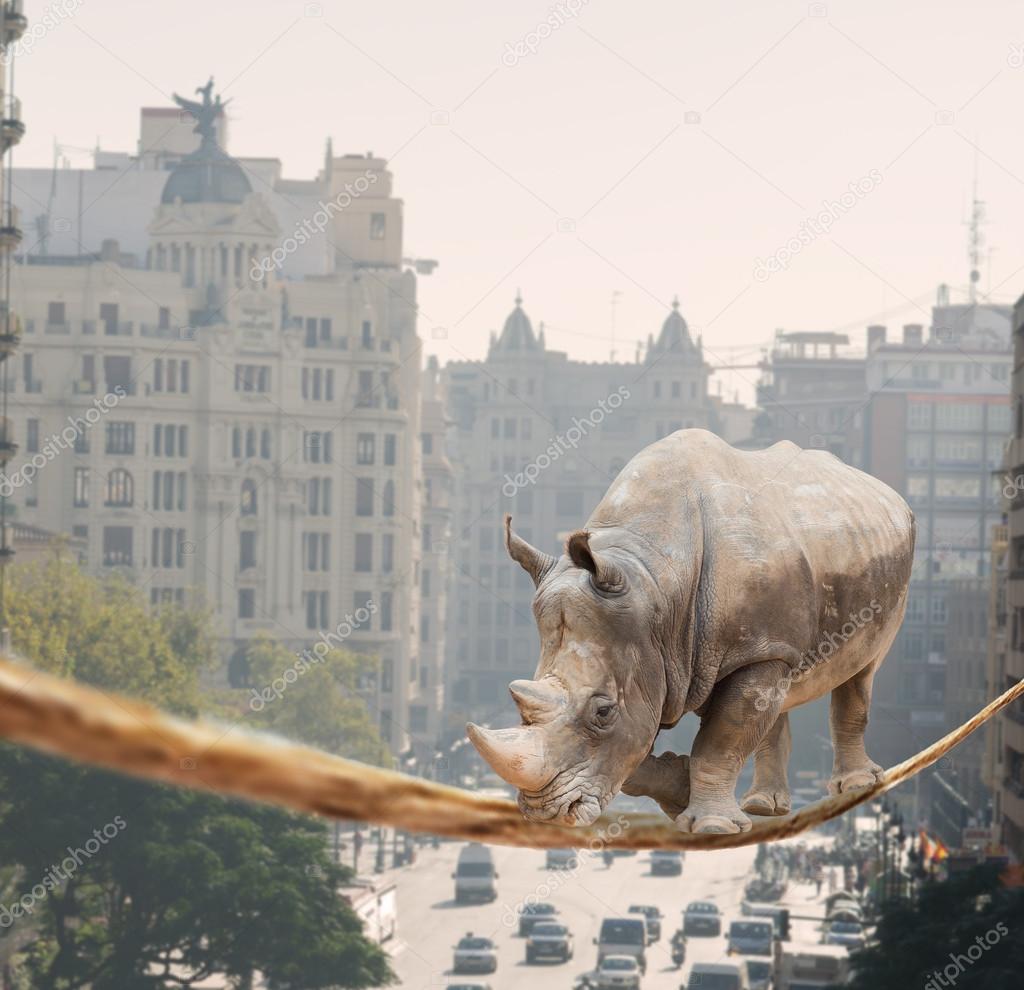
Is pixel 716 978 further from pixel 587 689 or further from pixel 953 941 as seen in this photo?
pixel 587 689

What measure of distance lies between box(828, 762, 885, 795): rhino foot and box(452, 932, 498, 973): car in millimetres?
80001

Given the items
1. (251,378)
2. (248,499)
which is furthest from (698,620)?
(251,378)

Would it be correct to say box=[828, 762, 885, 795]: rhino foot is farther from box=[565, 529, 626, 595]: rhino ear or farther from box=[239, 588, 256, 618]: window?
box=[239, 588, 256, 618]: window

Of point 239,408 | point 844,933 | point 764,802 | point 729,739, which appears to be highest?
point 239,408

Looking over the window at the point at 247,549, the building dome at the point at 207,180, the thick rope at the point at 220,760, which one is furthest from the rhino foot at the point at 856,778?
the building dome at the point at 207,180

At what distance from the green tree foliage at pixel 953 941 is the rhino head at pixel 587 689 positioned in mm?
39305

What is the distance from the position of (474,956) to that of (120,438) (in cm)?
7466

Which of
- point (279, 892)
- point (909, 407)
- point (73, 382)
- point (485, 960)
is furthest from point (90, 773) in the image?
point (909, 407)

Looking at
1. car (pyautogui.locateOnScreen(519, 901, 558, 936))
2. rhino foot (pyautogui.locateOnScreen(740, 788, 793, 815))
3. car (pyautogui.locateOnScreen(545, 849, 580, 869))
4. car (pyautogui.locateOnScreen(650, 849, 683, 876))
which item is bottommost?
car (pyautogui.locateOnScreen(650, 849, 683, 876))

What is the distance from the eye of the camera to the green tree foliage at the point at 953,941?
1834 inches

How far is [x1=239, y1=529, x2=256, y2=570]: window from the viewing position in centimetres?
16038

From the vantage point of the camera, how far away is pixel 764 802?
8.82 m

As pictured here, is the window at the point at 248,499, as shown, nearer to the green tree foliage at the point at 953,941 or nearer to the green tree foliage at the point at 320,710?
the green tree foliage at the point at 320,710

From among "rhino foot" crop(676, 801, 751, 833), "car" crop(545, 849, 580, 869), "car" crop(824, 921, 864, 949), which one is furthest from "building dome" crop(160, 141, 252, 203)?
"rhino foot" crop(676, 801, 751, 833)
